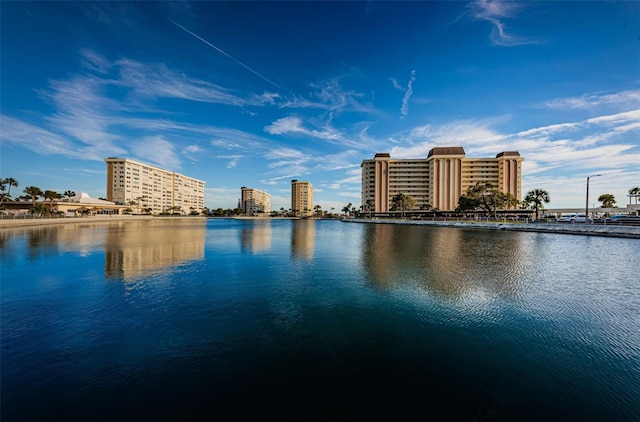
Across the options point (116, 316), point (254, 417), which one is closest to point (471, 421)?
point (254, 417)

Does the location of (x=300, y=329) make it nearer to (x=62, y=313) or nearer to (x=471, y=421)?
(x=471, y=421)

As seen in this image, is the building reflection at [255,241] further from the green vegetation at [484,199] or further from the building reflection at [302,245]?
the green vegetation at [484,199]

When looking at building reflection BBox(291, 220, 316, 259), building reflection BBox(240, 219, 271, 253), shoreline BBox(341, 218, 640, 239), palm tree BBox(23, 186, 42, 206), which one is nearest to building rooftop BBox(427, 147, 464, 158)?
shoreline BBox(341, 218, 640, 239)

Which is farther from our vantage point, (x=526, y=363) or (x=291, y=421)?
(x=526, y=363)

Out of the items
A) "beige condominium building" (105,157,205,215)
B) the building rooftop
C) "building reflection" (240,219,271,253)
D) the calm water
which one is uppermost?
the building rooftop

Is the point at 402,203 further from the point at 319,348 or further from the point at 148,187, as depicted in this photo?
the point at 148,187

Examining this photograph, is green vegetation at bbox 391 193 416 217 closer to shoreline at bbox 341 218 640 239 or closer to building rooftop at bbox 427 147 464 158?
building rooftop at bbox 427 147 464 158

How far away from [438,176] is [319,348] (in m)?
118

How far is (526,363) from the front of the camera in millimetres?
5676

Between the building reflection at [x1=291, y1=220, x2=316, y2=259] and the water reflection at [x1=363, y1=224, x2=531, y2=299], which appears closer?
the water reflection at [x1=363, y1=224, x2=531, y2=299]

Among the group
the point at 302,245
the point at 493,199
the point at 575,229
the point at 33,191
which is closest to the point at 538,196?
the point at 493,199

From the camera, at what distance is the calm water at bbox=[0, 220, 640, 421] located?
4.46m

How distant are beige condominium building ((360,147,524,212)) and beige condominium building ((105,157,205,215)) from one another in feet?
372

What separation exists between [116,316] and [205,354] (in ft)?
13.6
